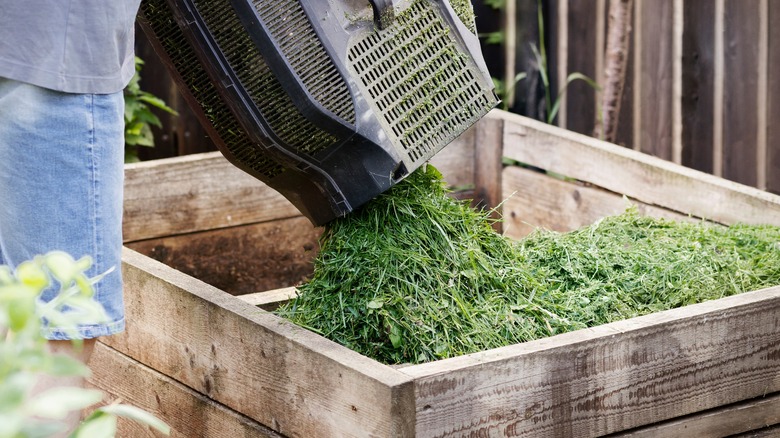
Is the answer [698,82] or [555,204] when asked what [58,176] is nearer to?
[555,204]

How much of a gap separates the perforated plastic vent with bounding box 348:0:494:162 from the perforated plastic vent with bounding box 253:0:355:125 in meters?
0.05

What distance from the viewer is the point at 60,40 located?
5.37 feet

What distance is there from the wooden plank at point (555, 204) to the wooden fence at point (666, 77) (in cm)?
62

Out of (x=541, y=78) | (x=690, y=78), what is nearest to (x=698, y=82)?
(x=690, y=78)

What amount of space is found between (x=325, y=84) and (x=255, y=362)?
0.52 metres

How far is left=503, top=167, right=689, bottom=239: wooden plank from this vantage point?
3139 mm

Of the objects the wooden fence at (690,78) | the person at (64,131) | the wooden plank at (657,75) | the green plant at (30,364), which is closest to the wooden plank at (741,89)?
the wooden fence at (690,78)

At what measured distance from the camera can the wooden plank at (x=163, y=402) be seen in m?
2.02

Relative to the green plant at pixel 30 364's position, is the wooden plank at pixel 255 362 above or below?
above

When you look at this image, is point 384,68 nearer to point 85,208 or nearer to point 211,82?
point 211,82

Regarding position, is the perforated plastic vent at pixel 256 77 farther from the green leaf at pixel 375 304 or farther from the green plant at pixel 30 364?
the green plant at pixel 30 364

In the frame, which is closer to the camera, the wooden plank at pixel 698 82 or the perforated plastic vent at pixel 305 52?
the perforated plastic vent at pixel 305 52

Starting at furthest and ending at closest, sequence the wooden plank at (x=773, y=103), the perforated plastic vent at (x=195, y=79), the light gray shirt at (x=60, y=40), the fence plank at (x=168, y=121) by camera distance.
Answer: the fence plank at (x=168, y=121)
the wooden plank at (x=773, y=103)
the perforated plastic vent at (x=195, y=79)
the light gray shirt at (x=60, y=40)

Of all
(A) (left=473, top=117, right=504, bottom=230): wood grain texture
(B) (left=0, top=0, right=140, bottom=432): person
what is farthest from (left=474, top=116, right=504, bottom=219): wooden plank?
(B) (left=0, top=0, right=140, bottom=432): person
